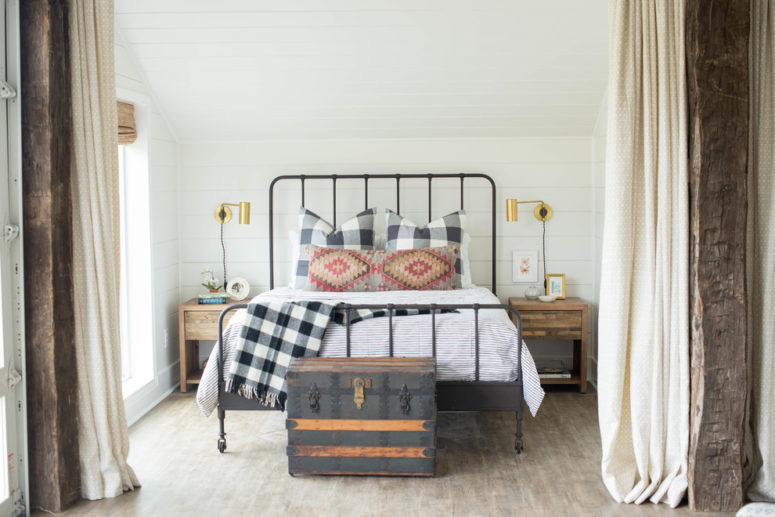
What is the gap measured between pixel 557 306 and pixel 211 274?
232 centimetres

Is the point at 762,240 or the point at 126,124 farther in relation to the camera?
the point at 126,124

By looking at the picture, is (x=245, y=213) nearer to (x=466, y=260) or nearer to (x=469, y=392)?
(x=466, y=260)

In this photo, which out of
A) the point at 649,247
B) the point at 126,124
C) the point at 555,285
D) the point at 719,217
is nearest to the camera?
the point at 719,217

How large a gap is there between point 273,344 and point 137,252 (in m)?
1.47

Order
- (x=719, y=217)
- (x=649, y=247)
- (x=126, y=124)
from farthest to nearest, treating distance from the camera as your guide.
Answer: (x=126, y=124) < (x=649, y=247) < (x=719, y=217)

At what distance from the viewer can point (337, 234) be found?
477cm

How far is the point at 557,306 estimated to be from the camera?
4.63 metres

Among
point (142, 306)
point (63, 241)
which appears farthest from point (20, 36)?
point (142, 306)

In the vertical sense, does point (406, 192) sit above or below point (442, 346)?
above

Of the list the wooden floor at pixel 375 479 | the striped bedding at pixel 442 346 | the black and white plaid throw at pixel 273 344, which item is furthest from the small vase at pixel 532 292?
the black and white plaid throw at pixel 273 344

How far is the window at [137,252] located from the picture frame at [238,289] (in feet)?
1.90

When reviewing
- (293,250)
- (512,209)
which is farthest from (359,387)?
(512,209)

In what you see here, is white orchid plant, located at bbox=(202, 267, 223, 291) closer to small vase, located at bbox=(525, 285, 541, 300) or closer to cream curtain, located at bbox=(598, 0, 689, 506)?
small vase, located at bbox=(525, 285, 541, 300)

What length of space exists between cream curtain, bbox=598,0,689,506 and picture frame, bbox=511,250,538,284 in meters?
2.08
